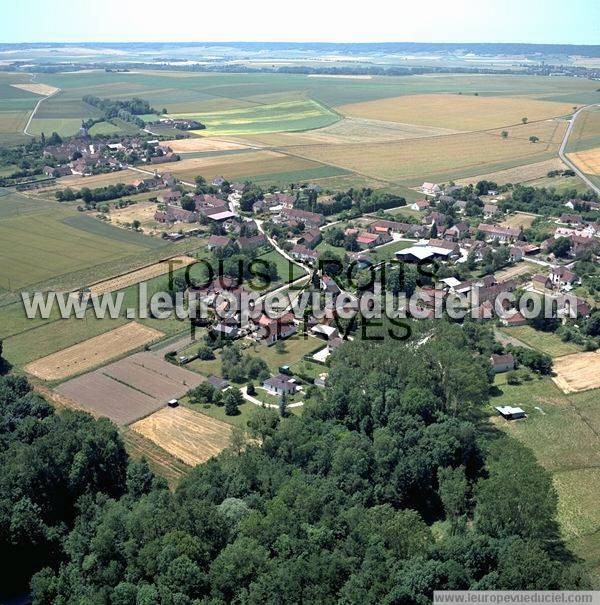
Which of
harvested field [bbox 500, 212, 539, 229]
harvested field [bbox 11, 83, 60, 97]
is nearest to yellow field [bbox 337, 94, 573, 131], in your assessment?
harvested field [bbox 500, 212, 539, 229]

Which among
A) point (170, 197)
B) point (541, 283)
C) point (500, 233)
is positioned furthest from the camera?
point (170, 197)

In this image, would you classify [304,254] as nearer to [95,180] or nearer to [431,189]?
[431,189]

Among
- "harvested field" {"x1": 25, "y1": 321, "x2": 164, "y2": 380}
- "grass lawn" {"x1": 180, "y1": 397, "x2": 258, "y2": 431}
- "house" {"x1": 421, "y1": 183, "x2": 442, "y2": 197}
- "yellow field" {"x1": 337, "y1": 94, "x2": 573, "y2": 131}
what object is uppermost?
"yellow field" {"x1": 337, "y1": 94, "x2": 573, "y2": 131}

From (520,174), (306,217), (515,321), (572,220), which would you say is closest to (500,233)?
(572,220)

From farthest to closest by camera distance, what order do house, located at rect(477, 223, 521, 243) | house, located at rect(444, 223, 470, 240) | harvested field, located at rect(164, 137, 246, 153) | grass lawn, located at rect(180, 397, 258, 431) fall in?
1. harvested field, located at rect(164, 137, 246, 153)
2. house, located at rect(444, 223, 470, 240)
3. house, located at rect(477, 223, 521, 243)
4. grass lawn, located at rect(180, 397, 258, 431)

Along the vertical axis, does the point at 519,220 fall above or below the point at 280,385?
above

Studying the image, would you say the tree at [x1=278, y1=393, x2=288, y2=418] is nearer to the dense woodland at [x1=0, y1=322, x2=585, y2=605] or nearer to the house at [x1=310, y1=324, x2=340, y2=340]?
the dense woodland at [x1=0, y1=322, x2=585, y2=605]

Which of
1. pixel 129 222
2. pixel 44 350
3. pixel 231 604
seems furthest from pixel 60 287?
pixel 231 604
